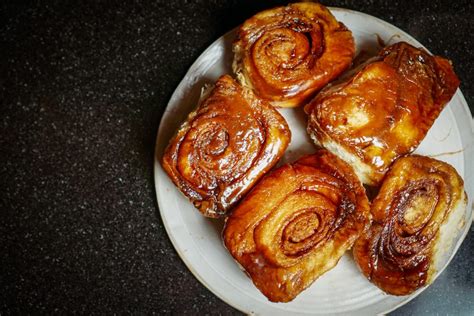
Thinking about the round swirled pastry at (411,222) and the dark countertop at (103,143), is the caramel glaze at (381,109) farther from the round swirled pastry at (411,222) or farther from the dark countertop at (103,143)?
the dark countertop at (103,143)

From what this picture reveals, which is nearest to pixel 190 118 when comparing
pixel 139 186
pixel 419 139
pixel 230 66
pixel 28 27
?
pixel 230 66

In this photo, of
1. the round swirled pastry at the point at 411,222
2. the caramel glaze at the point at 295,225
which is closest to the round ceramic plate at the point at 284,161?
the round swirled pastry at the point at 411,222

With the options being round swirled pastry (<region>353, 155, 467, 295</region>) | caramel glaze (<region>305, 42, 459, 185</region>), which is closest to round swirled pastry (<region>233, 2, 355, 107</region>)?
caramel glaze (<region>305, 42, 459, 185</region>)

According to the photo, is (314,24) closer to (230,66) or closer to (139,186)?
(230,66)

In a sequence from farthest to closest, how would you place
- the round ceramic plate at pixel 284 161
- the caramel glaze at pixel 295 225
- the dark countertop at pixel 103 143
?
the dark countertop at pixel 103 143, the round ceramic plate at pixel 284 161, the caramel glaze at pixel 295 225

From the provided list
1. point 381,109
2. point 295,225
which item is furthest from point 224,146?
point 381,109

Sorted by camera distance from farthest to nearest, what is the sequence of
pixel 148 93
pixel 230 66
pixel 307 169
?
pixel 148 93 < pixel 230 66 < pixel 307 169

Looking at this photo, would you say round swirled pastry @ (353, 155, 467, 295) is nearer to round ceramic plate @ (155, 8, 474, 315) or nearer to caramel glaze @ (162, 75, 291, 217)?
round ceramic plate @ (155, 8, 474, 315)
